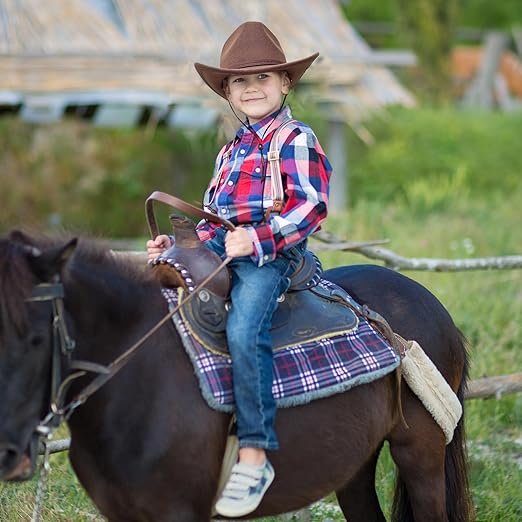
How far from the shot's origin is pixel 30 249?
3.11 metres

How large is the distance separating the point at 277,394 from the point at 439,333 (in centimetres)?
98

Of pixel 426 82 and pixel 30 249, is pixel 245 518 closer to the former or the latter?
pixel 30 249

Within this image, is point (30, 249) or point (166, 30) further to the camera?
point (166, 30)

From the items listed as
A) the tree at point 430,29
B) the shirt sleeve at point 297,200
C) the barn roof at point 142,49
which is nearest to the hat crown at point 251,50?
the shirt sleeve at point 297,200

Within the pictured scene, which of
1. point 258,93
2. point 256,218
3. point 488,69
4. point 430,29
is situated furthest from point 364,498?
point 488,69

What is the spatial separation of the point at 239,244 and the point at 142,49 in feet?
31.5

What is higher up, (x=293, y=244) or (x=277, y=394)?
(x=293, y=244)

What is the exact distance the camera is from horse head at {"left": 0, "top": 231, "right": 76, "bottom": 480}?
3.03 meters

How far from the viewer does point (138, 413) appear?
3.36 meters

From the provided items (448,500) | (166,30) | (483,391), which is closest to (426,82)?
(166,30)

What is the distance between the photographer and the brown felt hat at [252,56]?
3.80 meters

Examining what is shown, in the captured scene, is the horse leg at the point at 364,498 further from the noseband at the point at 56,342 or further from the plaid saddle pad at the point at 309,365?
the noseband at the point at 56,342

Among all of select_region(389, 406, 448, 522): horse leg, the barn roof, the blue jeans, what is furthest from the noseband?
the barn roof

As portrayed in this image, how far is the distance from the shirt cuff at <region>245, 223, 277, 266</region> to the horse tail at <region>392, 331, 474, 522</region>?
1111 millimetres
